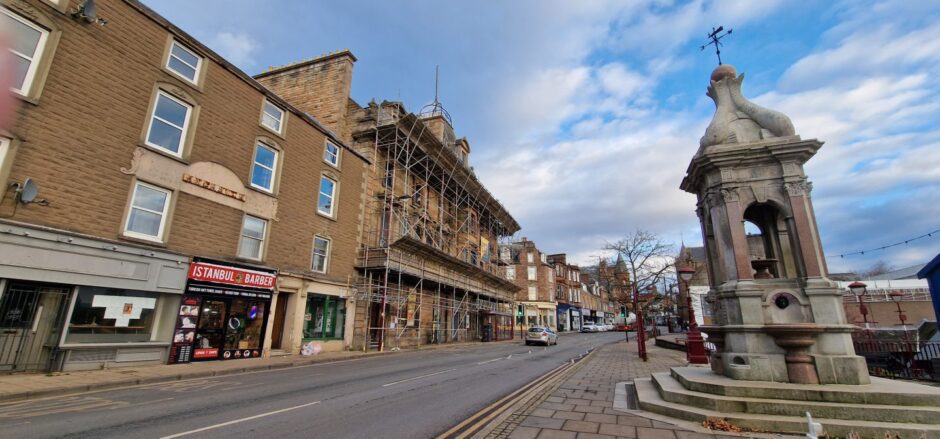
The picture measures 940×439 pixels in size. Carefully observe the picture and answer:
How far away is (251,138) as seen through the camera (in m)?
17.2

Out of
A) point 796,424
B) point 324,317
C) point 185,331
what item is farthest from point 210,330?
point 796,424

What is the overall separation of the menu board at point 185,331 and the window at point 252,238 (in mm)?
2698

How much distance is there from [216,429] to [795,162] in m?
11.3

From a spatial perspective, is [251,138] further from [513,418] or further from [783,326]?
[783,326]

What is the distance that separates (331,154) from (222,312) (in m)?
9.66

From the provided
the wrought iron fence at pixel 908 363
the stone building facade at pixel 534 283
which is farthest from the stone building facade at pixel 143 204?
the stone building facade at pixel 534 283

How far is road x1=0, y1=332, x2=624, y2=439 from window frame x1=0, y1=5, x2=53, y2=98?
8055 millimetres

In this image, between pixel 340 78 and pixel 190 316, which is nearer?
pixel 190 316

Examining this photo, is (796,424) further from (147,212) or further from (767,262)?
(147,212)

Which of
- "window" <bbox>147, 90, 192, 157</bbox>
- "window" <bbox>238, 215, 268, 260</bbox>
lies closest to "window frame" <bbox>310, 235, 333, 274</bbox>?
"window" <bbox>238, 215, 268, 260</bbox>

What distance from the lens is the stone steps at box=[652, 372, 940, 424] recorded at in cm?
579

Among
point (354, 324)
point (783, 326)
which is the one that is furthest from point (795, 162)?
point (354, 324)

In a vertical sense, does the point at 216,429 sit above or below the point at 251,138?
below

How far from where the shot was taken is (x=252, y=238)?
663 inches
